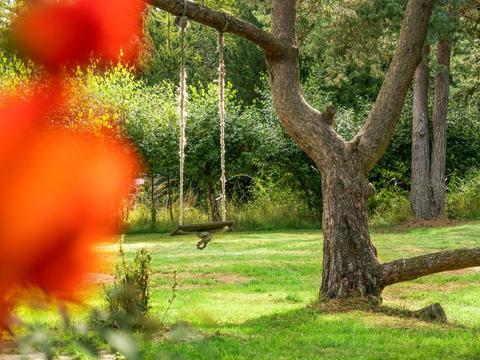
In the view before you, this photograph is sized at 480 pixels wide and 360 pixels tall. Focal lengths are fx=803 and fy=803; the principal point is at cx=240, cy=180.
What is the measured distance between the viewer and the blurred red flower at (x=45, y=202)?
0.39m

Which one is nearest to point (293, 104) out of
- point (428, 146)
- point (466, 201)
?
point (428, 146)

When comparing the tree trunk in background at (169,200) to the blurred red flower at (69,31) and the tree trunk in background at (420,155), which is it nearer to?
the tree trunk in background at (420,155)

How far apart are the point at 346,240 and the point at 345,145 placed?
1037 mm

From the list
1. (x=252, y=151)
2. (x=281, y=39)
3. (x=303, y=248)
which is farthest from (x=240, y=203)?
(x=281, y=39)

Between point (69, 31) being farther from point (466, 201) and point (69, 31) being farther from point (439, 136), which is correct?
point (466, 201)

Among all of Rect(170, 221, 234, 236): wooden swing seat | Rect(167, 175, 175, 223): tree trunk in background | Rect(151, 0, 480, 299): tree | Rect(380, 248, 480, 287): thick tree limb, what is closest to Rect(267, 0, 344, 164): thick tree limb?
Rect(151, 0, 480, 299): tree

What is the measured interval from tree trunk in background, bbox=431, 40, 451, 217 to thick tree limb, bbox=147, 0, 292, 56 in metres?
13.3

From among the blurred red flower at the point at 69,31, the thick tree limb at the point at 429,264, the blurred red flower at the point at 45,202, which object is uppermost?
the blurred red flower at the point at 69,31

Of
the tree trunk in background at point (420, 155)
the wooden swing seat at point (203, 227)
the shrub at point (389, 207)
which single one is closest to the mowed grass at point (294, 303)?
the wooden swing seat at point (203, 227)

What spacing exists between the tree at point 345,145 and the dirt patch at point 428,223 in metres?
11.9

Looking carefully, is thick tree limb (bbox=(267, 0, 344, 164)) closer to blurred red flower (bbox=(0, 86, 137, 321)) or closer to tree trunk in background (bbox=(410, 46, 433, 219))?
blurred red flower (bbox=(0, 86, 137, 321))

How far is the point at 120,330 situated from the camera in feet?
1.53

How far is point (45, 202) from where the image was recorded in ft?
1.28

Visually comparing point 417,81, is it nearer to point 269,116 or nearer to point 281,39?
point 269,116
